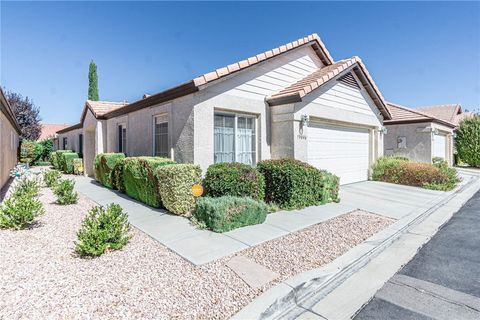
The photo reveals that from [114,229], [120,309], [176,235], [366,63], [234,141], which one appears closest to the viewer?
[120,309]

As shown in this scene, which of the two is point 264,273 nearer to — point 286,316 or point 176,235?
point 286,316

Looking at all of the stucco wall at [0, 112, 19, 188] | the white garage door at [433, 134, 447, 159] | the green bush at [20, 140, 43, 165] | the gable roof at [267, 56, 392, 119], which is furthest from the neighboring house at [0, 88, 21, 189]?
the white garage door at [433, 134, 447, 159]

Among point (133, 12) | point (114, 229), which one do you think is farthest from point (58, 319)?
point (133, 12)

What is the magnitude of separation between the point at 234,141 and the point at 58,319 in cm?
651

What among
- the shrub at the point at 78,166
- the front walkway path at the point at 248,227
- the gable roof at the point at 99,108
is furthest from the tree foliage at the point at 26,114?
the front walkway path at the point at 248,227

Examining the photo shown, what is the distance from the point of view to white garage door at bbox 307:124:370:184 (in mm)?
9712

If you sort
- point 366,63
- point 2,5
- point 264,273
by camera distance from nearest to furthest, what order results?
point 264,273, point 2,5, point 366,63

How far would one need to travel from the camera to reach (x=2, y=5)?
291 inches

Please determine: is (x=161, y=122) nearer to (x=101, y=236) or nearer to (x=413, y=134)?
(x=101, y=236)

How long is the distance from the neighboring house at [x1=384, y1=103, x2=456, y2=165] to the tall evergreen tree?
106 ft

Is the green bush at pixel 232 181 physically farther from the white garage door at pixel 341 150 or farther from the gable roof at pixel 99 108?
the gable roof at pixel 99 108

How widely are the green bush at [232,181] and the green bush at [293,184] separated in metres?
0.71

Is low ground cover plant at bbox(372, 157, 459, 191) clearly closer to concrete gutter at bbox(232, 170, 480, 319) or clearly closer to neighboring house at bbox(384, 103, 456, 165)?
neighboring house at bbox(384, 103, 456, 165)

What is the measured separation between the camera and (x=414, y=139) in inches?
642
